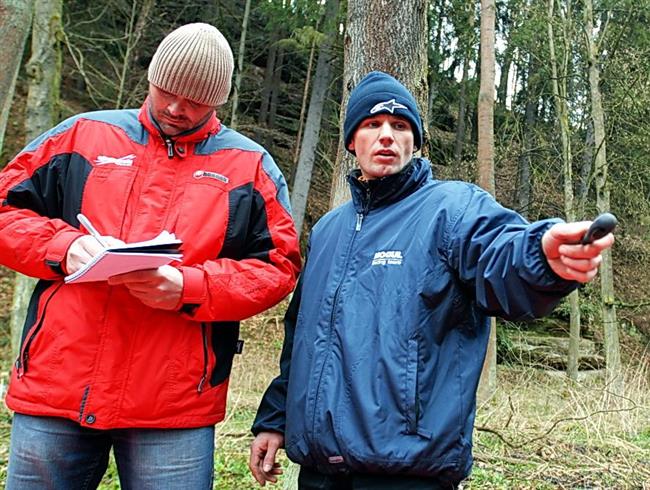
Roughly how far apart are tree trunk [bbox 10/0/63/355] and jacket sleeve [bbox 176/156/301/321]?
4.91 metres

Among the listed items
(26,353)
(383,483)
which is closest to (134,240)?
(26,353)

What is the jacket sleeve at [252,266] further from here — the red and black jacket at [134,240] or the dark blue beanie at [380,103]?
the dark blue beanie at [380,103]

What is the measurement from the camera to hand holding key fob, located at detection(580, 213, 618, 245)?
1.35m

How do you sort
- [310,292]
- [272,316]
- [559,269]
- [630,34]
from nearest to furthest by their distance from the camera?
[559,269] < [310,292] < [272,316] < [630,34]

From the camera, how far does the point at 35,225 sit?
2010 mm

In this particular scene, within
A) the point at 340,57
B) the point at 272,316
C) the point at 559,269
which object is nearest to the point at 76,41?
the point at 340,57

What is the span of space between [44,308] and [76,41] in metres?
13.5

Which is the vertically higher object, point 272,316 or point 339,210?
point 339,210

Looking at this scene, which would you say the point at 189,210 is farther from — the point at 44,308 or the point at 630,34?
the point at 630,34

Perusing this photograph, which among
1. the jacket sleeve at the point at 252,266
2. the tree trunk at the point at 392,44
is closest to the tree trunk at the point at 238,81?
the tree trunk at the point at 392,44

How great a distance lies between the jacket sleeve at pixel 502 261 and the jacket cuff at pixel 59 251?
123cm

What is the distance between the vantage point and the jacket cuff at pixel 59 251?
1.94 meters

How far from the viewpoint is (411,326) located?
1.80 meters

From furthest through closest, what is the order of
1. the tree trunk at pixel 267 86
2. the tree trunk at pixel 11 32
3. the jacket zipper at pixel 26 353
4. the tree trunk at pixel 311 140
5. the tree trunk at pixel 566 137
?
1. the tree trunk at pixel 267 86
2. the tree trunk at pixel 311 140
3. the tree trunk at pixel 566 137
4. the tree trunk at pixel 11 32
5. the jacket zipper at pixel 26 353
